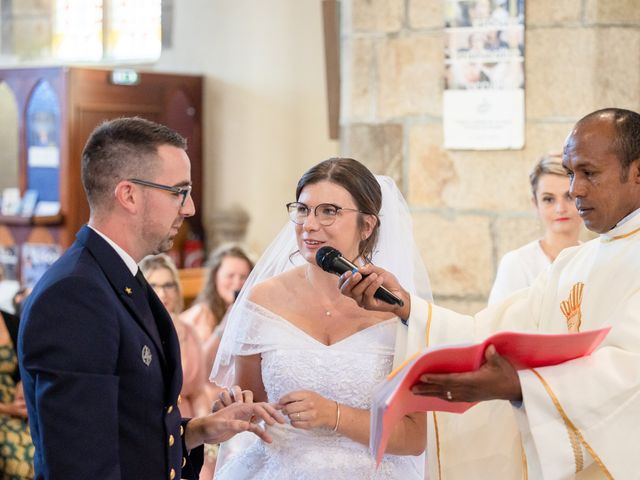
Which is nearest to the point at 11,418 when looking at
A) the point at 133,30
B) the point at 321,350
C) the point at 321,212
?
the point at 321,350

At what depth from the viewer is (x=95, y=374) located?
7.34 feet

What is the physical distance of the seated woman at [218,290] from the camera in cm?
611

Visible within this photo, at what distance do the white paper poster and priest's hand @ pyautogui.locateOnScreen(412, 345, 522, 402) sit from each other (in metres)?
2.34

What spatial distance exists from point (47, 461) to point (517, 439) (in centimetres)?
139

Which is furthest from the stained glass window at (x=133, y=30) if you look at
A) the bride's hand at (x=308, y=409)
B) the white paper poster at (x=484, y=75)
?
the bride's hand at (x=308, y=409)

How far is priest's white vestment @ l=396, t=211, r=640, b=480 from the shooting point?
2457 mm

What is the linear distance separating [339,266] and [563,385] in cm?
67

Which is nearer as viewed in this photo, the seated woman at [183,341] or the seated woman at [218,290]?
the seated woman at [183,341]

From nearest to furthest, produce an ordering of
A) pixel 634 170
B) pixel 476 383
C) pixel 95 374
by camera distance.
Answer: pixel 95 374 → pixel 476 383 → pixel 634 170

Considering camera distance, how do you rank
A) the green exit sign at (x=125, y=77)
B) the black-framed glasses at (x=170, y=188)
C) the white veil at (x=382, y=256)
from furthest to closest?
the green exit sign at (x=125, y=77), the white veil at (x=382, y=256), the black-framed glasses at (x=170, y=188)

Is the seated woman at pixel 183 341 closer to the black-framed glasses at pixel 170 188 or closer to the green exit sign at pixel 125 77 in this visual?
the black-framed glasses at pixel 170 188

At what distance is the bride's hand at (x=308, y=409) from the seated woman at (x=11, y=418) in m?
2.10

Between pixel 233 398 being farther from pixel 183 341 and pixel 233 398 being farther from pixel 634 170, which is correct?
pixel 183 341

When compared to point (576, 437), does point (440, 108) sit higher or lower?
higher
